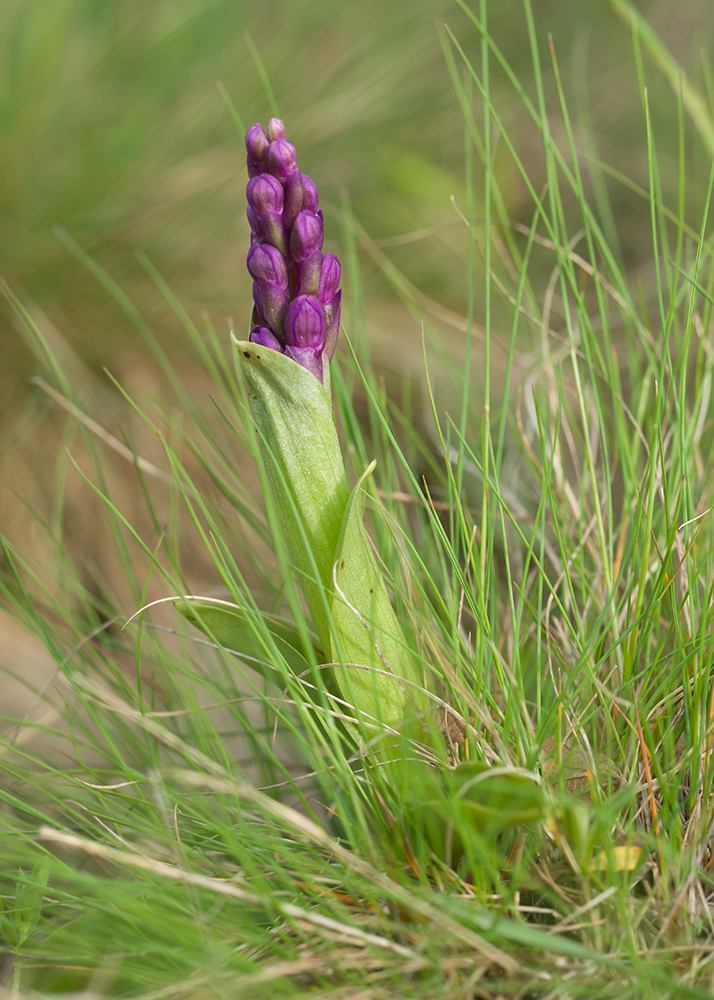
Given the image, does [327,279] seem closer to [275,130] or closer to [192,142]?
[275,130]

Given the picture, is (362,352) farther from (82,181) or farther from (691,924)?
(82,181)

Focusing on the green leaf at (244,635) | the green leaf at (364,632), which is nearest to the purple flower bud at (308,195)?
the green leaf at (364,632)

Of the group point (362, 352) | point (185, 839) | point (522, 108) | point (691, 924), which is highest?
point (522, 108)

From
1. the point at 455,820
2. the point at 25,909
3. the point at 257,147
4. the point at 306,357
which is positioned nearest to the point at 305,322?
the point at 306,357

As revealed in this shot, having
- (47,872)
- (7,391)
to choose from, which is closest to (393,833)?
(47,872)

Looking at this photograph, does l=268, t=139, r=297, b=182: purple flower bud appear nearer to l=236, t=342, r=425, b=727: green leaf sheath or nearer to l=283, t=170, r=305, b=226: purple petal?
l=283, t=170, r=305, b=226: purple petal

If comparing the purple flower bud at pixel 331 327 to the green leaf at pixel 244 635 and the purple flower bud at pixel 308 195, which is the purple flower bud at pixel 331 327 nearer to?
the purple flower bud at pixel 308 195
